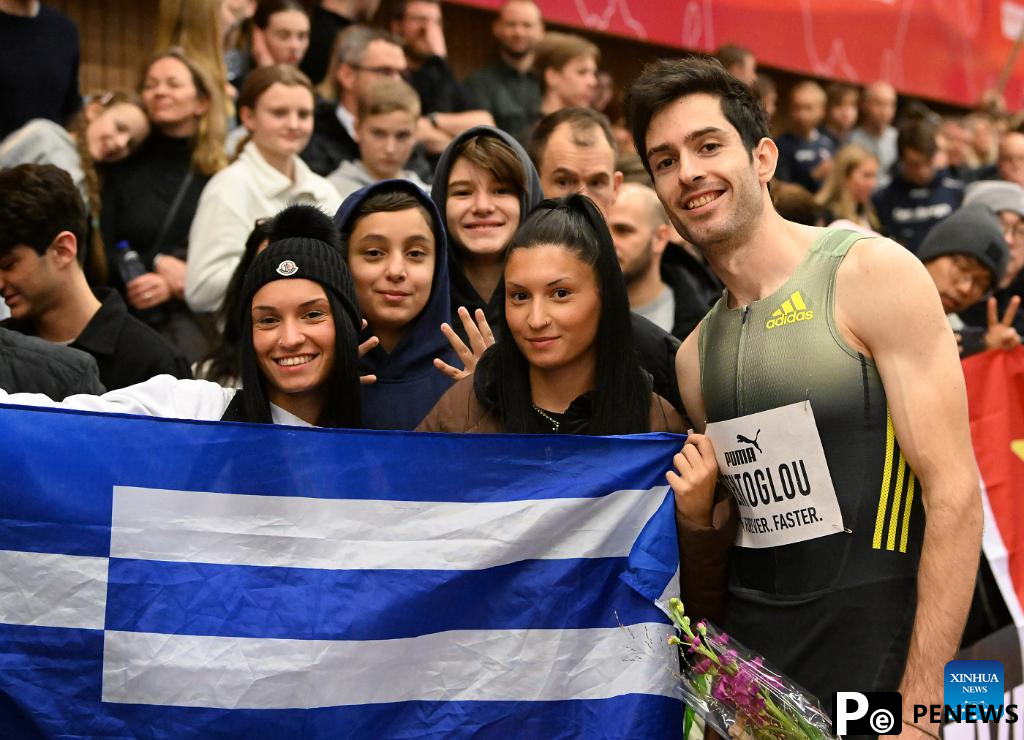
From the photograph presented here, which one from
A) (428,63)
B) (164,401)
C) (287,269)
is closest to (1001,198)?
(428,63)

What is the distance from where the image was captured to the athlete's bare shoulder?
292 centimetres

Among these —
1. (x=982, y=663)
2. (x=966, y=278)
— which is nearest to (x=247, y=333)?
(x=982, y=663)

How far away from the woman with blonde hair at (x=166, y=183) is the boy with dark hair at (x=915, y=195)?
581 cm

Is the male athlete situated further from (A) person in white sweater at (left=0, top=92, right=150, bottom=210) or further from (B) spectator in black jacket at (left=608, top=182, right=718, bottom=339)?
(A) person in white sweater at (left=0, top=92, right=150, bottom=210)

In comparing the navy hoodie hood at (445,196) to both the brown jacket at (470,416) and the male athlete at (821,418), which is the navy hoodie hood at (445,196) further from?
the male athlete at (821,418)

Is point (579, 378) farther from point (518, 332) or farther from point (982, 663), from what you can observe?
point (982, 663)

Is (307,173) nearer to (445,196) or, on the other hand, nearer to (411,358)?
(445,196)

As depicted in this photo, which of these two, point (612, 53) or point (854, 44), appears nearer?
point (612, 53)

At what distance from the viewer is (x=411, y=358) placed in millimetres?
4168

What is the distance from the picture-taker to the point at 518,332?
3.56 meters

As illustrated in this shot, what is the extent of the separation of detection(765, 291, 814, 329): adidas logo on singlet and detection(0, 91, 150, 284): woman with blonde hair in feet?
10.2

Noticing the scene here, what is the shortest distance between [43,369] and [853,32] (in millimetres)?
10837

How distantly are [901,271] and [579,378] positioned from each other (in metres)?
0.97

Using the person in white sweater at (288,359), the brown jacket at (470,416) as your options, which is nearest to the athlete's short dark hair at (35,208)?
the person in white sweater at (288,359)
